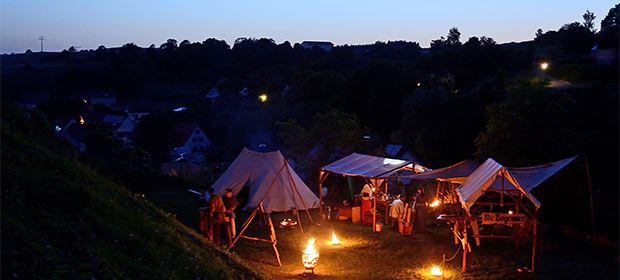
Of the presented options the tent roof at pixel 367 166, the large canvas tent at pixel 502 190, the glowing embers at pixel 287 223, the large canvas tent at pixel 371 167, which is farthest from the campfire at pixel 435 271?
the glowing embers at pixel 287 223

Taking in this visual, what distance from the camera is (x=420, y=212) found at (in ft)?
43.6

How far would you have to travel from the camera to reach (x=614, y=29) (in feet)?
127

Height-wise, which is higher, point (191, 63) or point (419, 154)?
point (191, 63)

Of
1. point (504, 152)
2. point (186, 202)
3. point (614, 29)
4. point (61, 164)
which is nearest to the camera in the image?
point (61, 164)

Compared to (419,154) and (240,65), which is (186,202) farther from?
(240,65)

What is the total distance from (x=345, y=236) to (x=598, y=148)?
54.1 ft

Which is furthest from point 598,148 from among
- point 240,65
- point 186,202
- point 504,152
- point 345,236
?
point 240,65

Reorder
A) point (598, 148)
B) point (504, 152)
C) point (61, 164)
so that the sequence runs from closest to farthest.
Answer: point (61, 164) < point (504, 152) < point (598, 148)

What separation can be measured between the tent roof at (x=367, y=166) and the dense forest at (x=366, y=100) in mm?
4174

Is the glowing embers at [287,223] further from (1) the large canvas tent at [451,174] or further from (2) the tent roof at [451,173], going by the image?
(2) the tent roof at [451,173]

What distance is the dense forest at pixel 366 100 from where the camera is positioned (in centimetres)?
1885

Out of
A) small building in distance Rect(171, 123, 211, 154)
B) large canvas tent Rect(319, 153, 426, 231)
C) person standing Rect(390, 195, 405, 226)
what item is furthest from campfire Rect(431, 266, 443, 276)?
small building in distance Rect(171, 123, 211, 154)

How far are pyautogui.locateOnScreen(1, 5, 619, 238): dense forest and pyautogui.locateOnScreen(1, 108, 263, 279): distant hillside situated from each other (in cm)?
590

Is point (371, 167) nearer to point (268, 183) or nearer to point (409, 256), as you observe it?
point (268, 183)
